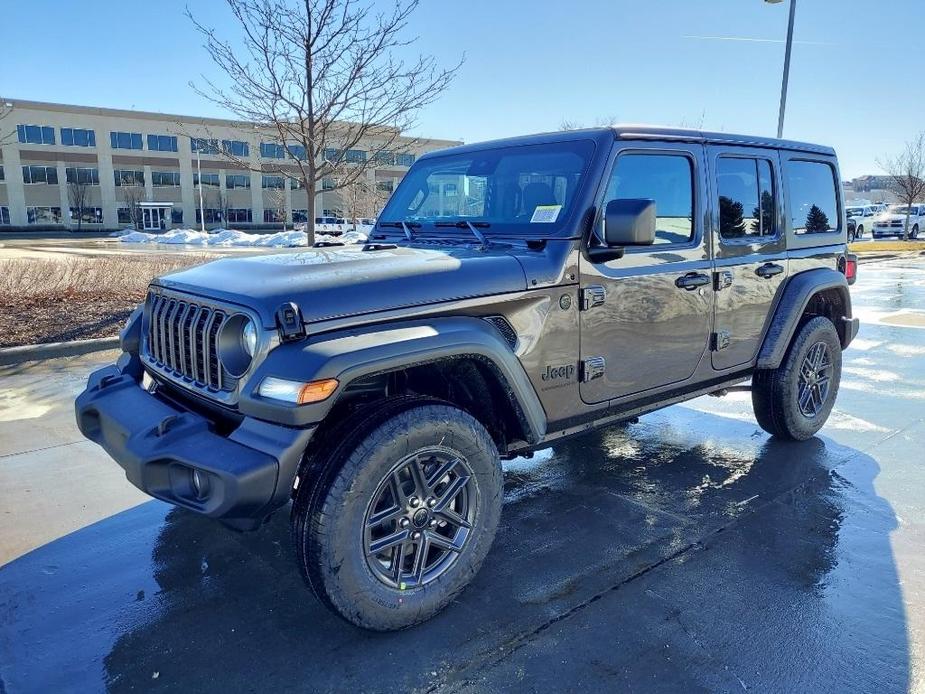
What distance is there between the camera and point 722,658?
261 cm

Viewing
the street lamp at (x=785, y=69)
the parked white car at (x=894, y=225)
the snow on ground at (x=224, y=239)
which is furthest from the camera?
the snow on ground at (x=224, y=239)

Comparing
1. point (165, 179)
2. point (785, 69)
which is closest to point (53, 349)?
point (785, 69)

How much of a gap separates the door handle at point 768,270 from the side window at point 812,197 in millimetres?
423

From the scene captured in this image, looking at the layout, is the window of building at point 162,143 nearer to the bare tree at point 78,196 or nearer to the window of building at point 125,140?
the window of building at point 125,140

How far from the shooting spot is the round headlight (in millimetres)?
2563

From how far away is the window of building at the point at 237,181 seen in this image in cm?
6950

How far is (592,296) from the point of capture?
3.29 m

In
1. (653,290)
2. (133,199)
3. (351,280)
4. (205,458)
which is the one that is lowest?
(205,458)

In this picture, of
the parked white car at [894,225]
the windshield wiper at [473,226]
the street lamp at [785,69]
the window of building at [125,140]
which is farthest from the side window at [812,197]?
the window of building at [125,140]

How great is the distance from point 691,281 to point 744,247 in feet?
2.18

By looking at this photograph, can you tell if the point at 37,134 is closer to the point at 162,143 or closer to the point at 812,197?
the point at 162,143

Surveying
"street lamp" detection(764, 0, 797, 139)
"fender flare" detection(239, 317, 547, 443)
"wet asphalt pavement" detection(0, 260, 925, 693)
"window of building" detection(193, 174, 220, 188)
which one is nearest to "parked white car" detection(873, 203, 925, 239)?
"street lamp" detection(764, 0, 797, 139)

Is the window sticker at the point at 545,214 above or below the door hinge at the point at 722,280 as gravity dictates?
above

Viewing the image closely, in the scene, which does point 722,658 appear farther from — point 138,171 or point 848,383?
point 138,171
